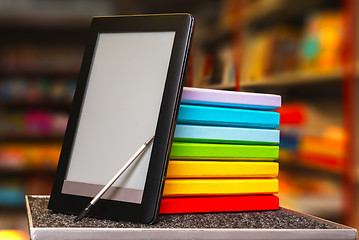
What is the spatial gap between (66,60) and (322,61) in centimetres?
279

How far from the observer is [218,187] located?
732 millimetres

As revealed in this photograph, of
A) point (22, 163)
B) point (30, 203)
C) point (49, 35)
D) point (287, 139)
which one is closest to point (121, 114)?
point (30, 203)

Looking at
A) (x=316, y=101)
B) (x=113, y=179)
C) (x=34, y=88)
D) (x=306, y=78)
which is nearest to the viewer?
(x=113, y=179)

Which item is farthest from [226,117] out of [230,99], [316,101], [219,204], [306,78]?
[316,101]

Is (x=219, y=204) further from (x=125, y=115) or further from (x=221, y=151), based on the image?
(x=125, y=115)

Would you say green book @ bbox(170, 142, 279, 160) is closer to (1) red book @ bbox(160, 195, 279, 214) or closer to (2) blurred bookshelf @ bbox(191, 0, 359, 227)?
(1) red book @ bbox(160, 195, 279, 214)

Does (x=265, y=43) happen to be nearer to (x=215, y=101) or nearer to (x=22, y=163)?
(x=215, y=101)

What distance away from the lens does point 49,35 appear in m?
4.41

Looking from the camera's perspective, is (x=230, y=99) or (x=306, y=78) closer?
(x=230, y=99)

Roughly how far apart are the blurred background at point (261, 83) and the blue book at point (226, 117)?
5 cm

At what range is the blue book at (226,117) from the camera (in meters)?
0.72

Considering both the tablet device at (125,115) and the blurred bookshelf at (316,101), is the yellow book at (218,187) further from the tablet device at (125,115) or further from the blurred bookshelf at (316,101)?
the blurred bookshelf at (316,101)

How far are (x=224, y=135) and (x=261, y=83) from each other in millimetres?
124

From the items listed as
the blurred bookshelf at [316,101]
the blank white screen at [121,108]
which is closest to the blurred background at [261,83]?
the blurred bookshelf at [316,101]
